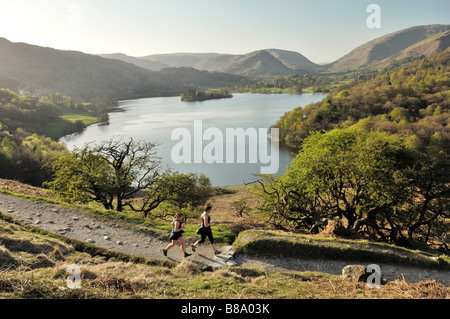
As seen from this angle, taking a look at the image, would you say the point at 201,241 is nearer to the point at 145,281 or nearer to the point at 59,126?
the point at 145,281

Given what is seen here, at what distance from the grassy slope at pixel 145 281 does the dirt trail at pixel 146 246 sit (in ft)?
4.06

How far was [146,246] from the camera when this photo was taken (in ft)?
43.5

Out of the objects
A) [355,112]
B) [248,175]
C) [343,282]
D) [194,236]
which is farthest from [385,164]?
[355,112]

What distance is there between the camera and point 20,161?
44656 millimetres

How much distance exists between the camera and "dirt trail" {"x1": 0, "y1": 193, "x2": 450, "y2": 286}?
40.4ft

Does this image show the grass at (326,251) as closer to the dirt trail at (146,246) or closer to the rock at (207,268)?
the dirt trail at (146,246)

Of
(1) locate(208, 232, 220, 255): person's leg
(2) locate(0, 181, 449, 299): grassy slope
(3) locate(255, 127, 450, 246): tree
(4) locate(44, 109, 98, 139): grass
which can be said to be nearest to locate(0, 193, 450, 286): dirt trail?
(1) locate(208, 232, 220, 255): person's leg

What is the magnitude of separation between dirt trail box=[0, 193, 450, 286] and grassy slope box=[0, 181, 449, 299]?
1237 mm

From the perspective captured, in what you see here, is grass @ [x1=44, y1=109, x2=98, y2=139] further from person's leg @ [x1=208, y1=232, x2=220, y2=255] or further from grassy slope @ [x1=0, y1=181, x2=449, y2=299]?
person's leg @ [x1=208, y1=232, x2=220, y2=255]

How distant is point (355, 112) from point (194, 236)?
10003cm

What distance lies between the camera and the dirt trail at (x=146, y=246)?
12.3 metres

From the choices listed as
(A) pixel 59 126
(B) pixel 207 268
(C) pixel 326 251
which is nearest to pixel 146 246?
(B) pixel 207 268

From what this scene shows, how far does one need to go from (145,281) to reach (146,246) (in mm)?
5182

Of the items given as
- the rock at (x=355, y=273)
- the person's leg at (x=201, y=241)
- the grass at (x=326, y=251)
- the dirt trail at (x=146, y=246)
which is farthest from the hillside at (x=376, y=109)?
the person's leg at (x=201, y=241)
